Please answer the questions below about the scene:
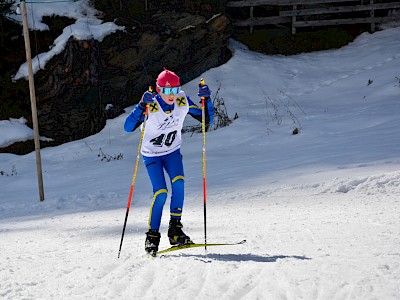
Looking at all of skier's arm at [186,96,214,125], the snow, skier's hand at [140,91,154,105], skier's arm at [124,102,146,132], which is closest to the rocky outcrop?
the snow

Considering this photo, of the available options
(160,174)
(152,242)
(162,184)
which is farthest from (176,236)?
(160,174)

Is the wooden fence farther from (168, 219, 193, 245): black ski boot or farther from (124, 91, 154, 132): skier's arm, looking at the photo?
(168, 219, 193, 245): black ski boot

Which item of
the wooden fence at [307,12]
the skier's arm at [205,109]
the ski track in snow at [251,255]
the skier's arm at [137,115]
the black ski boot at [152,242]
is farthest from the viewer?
the wooden fence at [307,12]

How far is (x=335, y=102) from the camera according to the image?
49.0 feet

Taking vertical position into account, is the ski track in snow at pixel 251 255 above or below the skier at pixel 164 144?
below

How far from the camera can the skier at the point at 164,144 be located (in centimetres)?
567

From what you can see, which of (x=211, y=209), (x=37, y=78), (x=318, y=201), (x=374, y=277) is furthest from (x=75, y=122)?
(x=374, y=277)

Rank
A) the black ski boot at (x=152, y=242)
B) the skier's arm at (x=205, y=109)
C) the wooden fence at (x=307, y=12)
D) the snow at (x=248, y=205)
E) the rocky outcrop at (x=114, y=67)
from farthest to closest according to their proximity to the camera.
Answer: the wooden fence at (x=307, y=12), the rocky outcrop at (x=114, y=67), the skier's arm at (x=205, y=109), the black ski boot at (x=152, y=242), the snow at (x=248, y=205)

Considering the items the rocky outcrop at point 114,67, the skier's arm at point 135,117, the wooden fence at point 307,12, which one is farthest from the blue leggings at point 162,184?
the wooden fence at point 307,12

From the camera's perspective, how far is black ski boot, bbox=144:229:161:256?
5449mm

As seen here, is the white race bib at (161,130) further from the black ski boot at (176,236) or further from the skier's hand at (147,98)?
the black ski boot at (176,236)

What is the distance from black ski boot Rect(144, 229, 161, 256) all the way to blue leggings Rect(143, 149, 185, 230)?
7 centimetres

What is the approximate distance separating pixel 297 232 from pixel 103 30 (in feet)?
38.5

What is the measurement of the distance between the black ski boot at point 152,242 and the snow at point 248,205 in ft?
0.37
